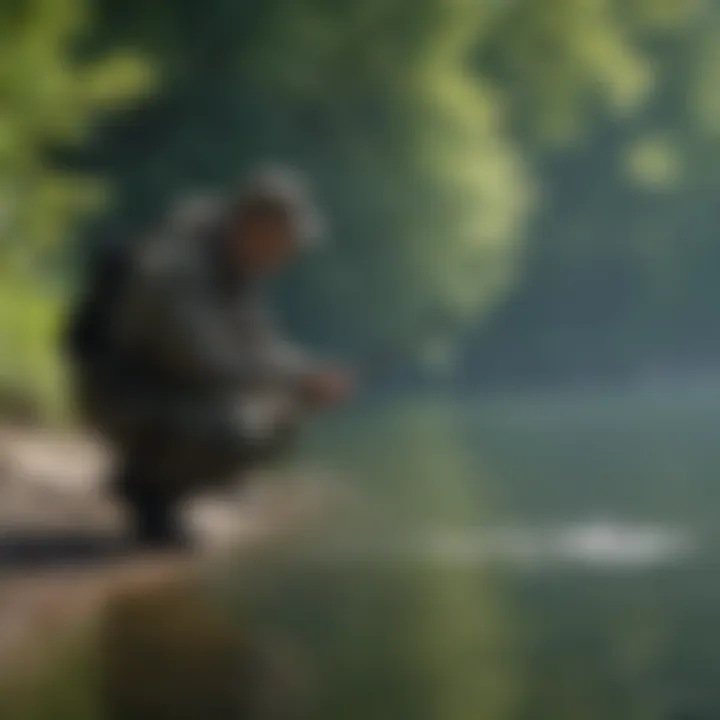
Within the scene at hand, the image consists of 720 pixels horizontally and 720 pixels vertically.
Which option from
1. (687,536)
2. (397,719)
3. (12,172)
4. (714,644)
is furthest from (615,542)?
Answer: (12,172)

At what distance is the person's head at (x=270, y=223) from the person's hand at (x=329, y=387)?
83mm

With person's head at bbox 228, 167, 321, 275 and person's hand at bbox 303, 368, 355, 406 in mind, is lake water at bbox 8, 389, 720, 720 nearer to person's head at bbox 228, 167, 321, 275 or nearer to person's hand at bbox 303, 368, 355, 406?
person's hand at bbox 303, 368, 355, 406

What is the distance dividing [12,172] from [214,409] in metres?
0.27

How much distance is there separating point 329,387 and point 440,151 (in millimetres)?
204

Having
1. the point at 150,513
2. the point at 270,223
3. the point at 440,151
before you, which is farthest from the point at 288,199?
the point at 150,513

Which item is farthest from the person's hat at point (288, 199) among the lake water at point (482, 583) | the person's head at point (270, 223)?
the lake water at point (482, 583)

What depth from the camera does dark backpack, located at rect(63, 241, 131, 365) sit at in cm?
86

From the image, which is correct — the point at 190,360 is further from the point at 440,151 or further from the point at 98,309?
the point at 440,151

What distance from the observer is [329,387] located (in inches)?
34.4

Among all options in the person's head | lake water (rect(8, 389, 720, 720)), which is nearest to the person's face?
the person's head

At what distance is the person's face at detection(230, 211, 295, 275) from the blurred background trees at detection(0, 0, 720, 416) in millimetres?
47

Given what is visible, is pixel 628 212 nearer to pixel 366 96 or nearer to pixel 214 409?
pixel 366 96

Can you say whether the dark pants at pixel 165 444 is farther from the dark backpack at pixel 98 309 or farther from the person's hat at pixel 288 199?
the person's hat at pixel 288 199

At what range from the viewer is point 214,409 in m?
0.84
